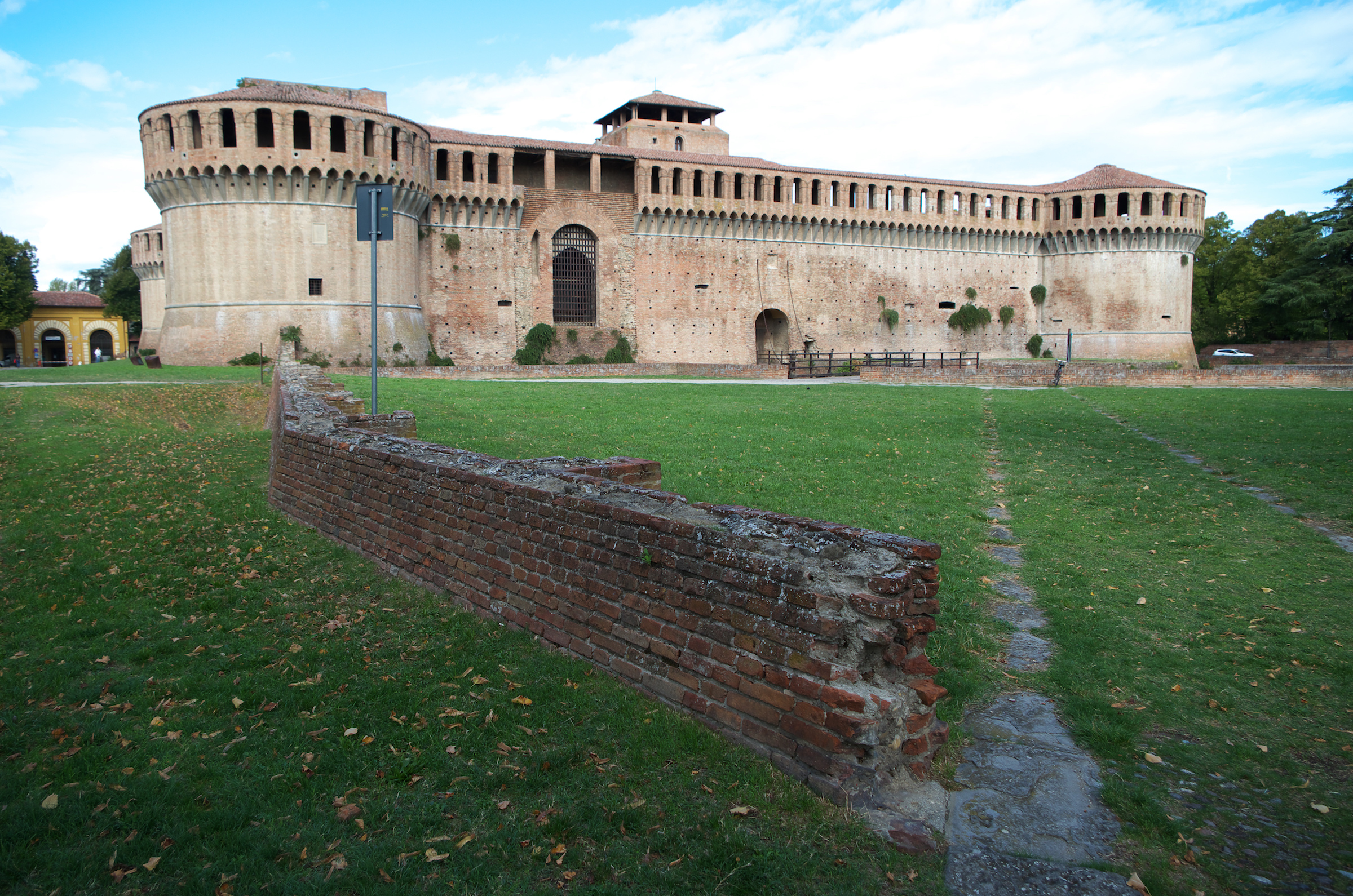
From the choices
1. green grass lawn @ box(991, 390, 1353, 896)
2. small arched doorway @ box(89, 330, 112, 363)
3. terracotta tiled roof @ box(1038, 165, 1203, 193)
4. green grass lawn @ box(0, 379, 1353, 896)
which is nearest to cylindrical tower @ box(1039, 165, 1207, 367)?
terracotta tiled roof @ box(1038, 165, 1203, 193)

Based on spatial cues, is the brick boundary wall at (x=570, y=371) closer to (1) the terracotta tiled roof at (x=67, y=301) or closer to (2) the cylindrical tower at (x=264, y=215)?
(2) the cylindrical tower at (x=264, y=215)

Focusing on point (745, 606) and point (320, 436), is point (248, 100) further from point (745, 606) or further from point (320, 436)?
point (745, 606)

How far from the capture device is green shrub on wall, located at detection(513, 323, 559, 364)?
38906 millimetres

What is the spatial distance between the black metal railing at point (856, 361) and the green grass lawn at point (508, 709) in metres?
26.4

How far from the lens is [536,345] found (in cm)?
3931

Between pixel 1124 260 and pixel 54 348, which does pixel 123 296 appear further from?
pixel 1124 260

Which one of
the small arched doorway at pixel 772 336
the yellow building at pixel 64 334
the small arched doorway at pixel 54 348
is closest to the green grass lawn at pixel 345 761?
the small arched doorway at pixel 772 336

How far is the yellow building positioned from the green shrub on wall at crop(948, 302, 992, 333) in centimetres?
5718

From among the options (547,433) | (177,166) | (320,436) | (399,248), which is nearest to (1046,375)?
(547,433)

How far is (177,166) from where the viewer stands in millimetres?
32062

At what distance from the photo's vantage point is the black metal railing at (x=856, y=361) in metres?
35.2

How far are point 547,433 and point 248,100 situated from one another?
87.8 ft

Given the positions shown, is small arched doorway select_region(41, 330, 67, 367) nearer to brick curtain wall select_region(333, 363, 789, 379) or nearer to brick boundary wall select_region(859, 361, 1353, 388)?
brick curtain wall select_region(333, 363, 789, 379)

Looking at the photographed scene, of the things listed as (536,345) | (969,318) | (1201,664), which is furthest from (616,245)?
(1201,664)
